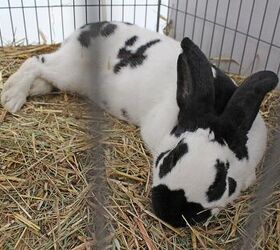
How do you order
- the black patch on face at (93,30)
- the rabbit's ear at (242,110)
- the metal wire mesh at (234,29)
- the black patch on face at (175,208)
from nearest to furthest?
the black patch on face at (175,208) → the rabbit's ear at (242,110) → the black patch on face at (93,30) → the metal wire mesh at (234,29)

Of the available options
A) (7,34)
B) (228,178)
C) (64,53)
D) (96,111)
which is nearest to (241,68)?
(64,53)

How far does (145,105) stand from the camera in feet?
5.38

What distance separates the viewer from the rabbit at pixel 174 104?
3.71 feet

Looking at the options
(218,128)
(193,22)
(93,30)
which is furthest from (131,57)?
(193,22)

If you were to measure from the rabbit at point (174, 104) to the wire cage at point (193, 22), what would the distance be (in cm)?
47

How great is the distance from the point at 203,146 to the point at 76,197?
0.43 m

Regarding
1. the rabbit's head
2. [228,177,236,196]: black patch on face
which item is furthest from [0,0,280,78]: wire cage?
[228,177,236,196]: black patch on face

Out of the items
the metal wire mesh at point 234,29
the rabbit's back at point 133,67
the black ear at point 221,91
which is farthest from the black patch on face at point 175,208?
the metal wire mesh at point 234,29

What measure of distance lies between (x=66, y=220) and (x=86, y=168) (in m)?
0.24

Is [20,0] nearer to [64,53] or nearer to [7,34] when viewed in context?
[7,34]

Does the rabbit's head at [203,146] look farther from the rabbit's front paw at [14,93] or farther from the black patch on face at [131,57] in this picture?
the rabbit's front paw at [14,93]

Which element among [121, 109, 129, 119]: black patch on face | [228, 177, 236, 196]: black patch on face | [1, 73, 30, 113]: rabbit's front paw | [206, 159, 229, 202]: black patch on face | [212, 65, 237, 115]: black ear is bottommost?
[121, 109, 129, 119]: black patch on face

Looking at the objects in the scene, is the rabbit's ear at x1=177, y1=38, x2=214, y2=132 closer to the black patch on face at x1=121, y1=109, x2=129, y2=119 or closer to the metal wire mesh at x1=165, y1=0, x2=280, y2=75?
the black patch on face at x1=121, y1=109, x2=129, y2=119

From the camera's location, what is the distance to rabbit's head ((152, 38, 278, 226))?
1.12 m
